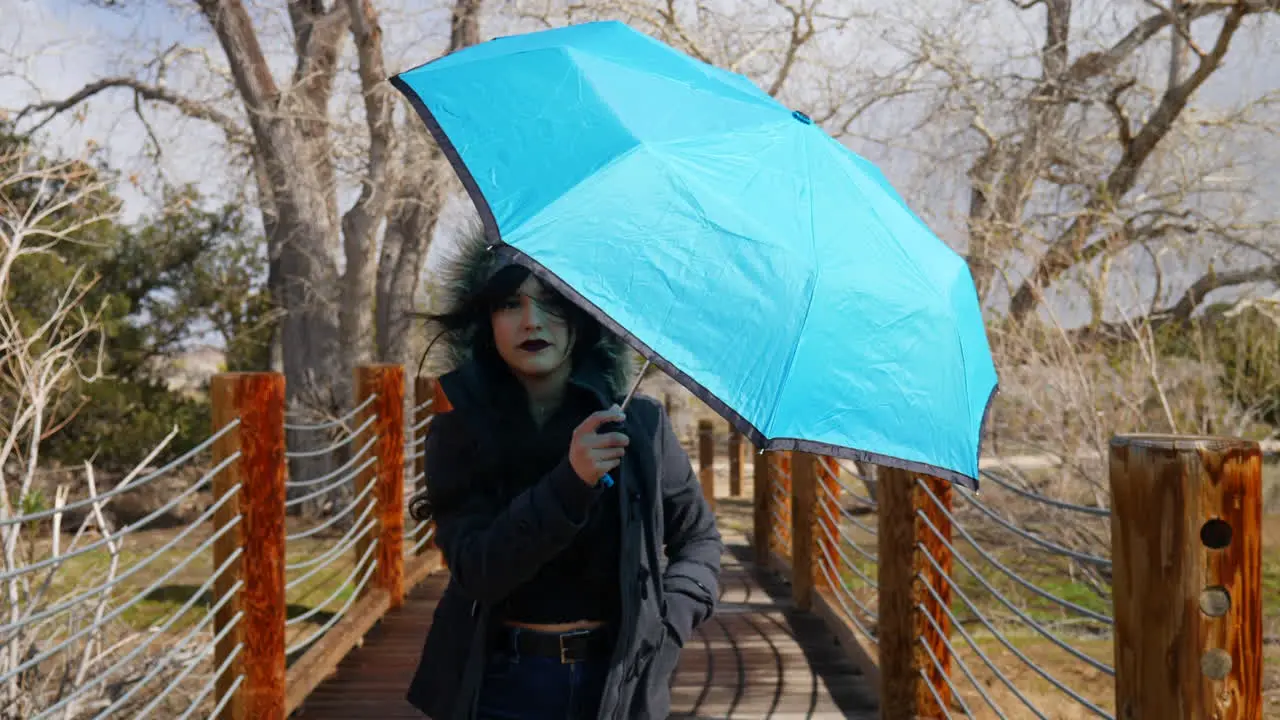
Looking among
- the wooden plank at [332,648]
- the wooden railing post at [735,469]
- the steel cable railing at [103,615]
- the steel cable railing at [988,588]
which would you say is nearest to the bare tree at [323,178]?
the steel cable railing at [103,615]

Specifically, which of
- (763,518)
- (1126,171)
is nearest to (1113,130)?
(1126,171)

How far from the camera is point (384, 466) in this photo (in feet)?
18.1

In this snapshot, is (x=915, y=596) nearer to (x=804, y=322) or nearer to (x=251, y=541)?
(x=251, y=541)

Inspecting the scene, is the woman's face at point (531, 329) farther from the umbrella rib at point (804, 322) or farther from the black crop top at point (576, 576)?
the umbrella rib at point (804, 322)

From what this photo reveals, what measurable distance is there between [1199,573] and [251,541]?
2624 millimetres

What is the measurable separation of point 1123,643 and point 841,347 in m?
0.75

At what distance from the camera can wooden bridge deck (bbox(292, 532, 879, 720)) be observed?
160 inches

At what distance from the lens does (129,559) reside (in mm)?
12773

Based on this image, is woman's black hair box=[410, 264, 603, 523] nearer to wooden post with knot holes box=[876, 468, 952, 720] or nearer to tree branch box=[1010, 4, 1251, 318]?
wooden post with knot holes box=[876, 468, 952, 720]

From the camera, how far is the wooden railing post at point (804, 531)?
5668 mm

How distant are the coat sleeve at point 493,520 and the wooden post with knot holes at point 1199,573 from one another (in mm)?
919

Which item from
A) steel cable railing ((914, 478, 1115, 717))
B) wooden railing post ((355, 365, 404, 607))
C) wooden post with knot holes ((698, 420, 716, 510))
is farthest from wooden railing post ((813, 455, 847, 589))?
wooden post with knot holes ((698, 420, 716, 510))

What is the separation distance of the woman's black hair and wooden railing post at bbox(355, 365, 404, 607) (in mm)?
3351

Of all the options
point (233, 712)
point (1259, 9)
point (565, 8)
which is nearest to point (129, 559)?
point (565, 8)
